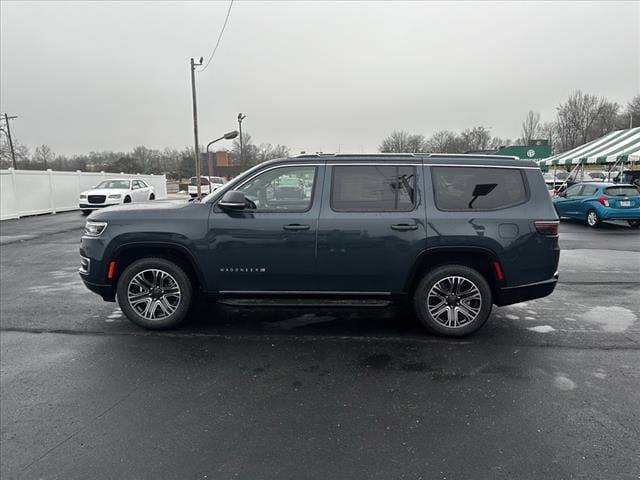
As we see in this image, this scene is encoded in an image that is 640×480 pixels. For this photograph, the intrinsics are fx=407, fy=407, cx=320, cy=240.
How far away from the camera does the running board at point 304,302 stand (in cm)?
438

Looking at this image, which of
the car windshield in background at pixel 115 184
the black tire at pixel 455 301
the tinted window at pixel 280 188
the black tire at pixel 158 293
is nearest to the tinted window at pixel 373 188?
the tinted window at pixel 280 188

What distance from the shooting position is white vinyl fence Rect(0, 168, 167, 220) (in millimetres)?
18297

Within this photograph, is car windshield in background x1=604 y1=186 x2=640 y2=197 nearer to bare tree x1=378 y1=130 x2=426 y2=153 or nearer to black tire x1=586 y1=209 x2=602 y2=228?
black tire x1=586 y1=209 x2=602 y2=228

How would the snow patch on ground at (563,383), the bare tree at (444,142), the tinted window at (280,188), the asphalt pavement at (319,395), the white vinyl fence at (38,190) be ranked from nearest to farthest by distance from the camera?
the asphalt pavement at (319,395)
the snow patch on ground at (563,383)
the tinted window at (280,188)
the white vinyl fence at (38,190)
the bare tree at (444,142)

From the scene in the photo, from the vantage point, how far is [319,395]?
3.29 m

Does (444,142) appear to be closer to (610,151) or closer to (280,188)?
(610,151)

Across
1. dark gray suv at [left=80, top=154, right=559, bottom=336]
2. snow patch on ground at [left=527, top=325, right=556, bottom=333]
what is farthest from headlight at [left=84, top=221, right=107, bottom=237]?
snow patch on ground at [left=527, top=325, right=556, bottom=333]

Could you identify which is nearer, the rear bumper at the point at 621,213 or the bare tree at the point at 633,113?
the rear bumper at the point at 621,213

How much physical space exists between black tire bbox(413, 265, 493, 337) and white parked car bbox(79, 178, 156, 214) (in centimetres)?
1874

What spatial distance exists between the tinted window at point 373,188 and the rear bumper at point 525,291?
1361mm

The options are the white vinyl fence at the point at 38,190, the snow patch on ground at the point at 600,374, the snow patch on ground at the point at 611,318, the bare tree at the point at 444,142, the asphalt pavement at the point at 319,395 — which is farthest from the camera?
the bare tree at the point at 444,142

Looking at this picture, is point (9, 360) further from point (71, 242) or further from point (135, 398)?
point (71, 242)

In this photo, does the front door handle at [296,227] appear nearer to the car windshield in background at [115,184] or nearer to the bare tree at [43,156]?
the car windshield in background at [115,184]

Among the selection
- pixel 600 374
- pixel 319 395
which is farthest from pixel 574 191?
pixel 319 395
